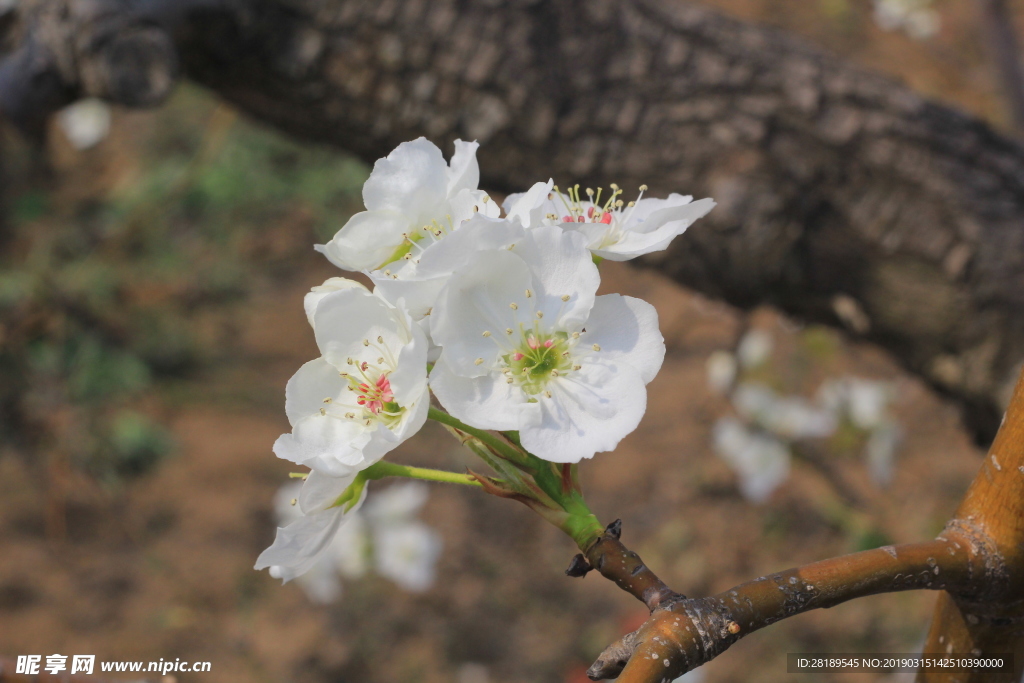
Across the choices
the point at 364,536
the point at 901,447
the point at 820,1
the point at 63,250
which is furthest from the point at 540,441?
the point at 820,1

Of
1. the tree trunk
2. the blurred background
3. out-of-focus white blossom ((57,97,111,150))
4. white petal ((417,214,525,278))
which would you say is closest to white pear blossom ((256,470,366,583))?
white petal ((417,214,525,278))

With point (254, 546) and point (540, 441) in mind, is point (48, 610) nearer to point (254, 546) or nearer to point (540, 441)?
point (254, 546)

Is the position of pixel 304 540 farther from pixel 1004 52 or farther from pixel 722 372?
pixel 1004 52

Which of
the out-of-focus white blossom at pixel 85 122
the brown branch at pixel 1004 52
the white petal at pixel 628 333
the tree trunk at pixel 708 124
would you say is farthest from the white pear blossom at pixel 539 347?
the out-of-focus white blossom at pixel 85 122

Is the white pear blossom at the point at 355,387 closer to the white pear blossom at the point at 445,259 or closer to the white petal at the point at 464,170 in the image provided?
the white pear blossom at the point at 445,259

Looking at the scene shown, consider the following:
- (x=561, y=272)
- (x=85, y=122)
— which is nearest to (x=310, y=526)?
(x=561, y=272)

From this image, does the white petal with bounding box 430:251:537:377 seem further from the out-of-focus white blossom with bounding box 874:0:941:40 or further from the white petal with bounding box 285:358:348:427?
the out-of-focus white blossom with bounding box 874:0:941:40
